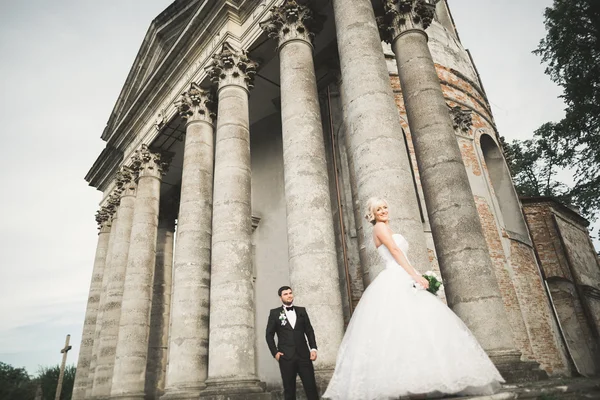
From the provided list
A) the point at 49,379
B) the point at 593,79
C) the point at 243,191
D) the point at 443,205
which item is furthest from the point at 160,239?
the point at 49,379

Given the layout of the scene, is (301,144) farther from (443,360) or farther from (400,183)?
(443,360)

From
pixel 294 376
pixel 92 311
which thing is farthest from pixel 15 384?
pixel 294 376

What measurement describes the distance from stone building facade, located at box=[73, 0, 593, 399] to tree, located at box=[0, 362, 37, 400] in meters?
42.2

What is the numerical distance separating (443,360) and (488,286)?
11.3 feet

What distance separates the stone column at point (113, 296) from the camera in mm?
12969

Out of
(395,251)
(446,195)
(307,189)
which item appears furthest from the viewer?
(307,189)

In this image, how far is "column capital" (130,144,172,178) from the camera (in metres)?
14.2

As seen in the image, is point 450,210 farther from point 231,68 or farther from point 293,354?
point 231,68

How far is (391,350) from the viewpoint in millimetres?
3146

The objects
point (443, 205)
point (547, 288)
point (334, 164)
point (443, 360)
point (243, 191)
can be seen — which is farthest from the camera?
point (547, 288)

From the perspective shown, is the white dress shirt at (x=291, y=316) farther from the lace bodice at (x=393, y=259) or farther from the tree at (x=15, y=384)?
the tree at (x=15, y=384)

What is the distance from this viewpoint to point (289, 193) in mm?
7352

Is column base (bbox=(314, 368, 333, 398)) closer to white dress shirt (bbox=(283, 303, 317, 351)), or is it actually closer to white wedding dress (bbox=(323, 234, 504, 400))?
white dress shirt (bbox=(283, 303, 317, 351))

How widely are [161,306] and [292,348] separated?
13.0 m
